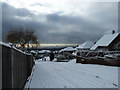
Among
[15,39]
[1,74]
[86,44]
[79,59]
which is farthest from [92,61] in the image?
[86,44]

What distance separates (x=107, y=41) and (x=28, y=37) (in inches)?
885

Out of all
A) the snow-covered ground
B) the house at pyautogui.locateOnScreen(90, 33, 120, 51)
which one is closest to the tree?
the house at pyautogui.locateOnScreen(90, 33, 120, 51)

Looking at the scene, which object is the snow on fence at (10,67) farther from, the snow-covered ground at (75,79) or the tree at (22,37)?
the tree at (22,37)

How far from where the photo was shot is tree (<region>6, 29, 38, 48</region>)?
5770 centimetres

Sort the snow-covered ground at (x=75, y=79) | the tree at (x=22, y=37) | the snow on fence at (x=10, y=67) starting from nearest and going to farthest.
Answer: the snow on fence at (x=10, y=67), the snow-covered ground at (x=75, y=79), the tree at (x=22, y=37)

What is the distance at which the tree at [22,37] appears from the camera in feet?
189

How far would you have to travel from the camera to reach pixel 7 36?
57906 millimetres

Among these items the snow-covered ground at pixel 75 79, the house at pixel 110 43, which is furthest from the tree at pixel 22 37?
the snow-covered ground at pixel 75 79

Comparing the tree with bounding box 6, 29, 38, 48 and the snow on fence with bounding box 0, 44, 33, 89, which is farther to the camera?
the tree with bounding box 6, 29, 38, 48

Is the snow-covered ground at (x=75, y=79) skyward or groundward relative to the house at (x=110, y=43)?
groundward

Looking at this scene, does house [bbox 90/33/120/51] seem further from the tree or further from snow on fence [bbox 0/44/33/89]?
snow on fence [bbox 0/44/33/89]

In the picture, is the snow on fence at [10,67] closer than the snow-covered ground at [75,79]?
Yes

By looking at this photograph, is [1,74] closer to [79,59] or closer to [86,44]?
[79,59]

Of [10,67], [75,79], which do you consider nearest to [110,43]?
[75,79]
